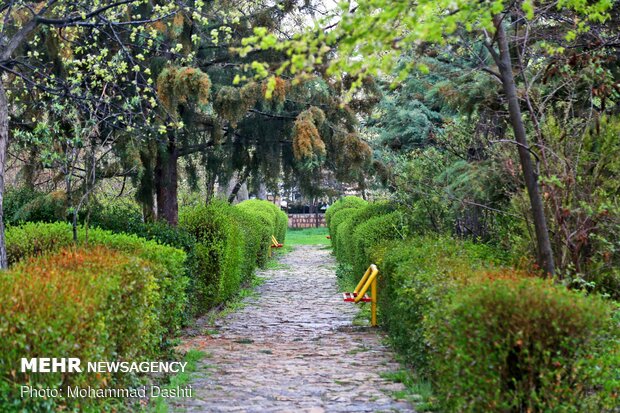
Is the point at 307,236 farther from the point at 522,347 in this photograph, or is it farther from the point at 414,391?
the point at 522,347

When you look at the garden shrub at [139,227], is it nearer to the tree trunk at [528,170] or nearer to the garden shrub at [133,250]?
the garden shrub at [133,250]

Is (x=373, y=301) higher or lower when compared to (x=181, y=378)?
higher

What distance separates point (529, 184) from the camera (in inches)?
242

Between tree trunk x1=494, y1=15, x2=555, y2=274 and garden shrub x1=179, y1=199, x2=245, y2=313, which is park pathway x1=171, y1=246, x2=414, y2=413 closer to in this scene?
garden shrub x1=179, y1=199, x2=245, y2=313

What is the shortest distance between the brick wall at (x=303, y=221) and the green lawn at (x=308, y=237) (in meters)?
1.41

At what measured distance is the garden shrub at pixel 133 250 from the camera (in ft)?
22.7

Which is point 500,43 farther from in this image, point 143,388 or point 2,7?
point 2,7

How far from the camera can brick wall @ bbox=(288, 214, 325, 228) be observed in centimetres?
4553

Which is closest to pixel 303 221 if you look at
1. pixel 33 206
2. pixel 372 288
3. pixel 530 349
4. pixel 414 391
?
pixel 33 206

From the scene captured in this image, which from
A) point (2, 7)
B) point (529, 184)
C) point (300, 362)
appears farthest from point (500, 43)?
point (2, 7)

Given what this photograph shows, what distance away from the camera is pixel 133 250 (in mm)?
7117

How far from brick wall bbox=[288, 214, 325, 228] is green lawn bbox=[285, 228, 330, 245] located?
141cm

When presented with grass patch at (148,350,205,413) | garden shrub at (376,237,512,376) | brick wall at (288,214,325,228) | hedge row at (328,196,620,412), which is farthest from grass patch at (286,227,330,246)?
hedge row at (328,196,620,412)

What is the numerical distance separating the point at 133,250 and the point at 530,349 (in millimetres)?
4251
